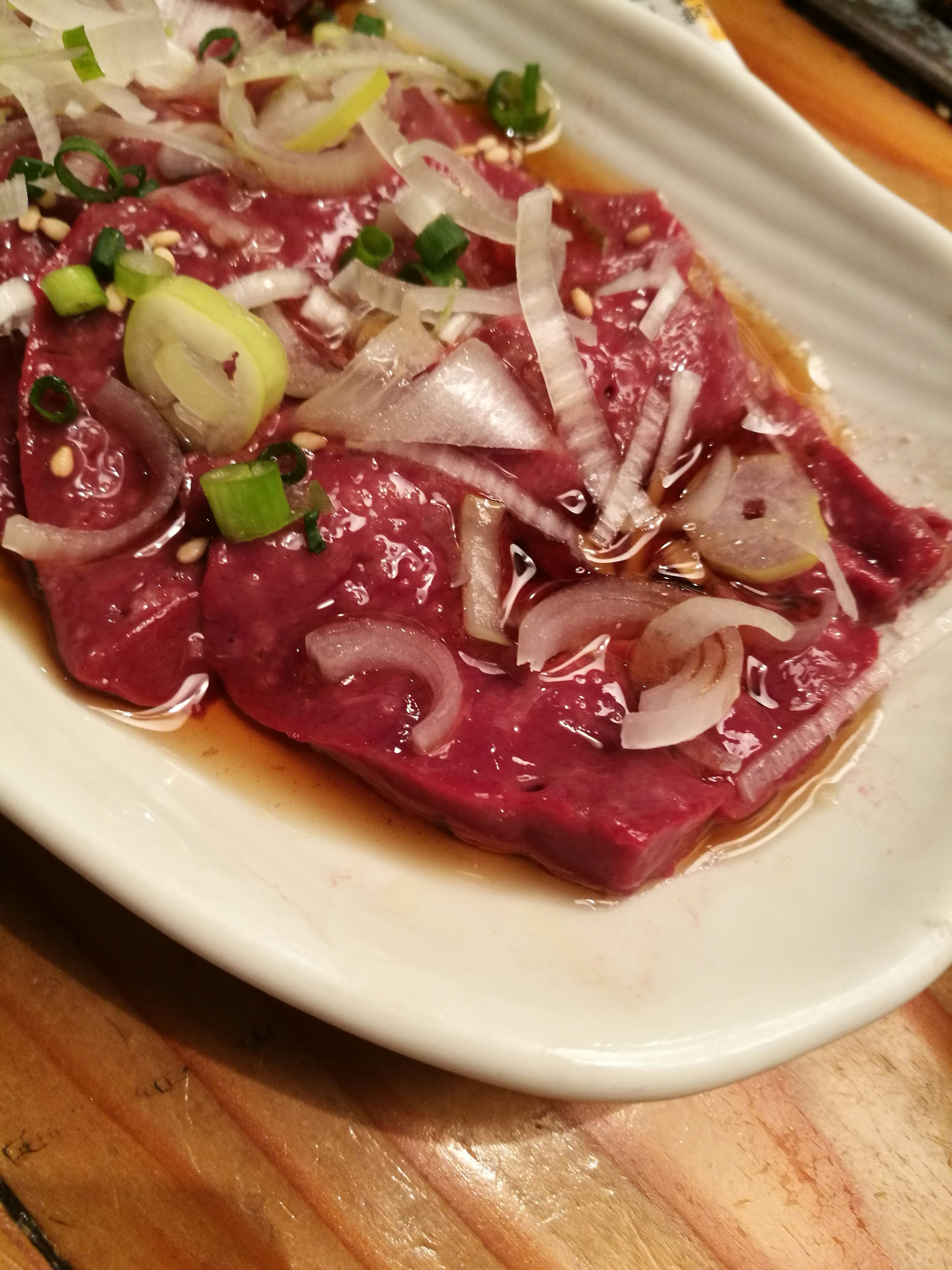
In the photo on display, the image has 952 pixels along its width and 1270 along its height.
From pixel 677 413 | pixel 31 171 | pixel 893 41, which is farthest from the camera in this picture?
pixel 893 41

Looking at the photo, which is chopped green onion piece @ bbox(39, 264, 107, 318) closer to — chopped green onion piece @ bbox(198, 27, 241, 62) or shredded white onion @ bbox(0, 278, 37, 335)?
shredded white onion @ bbox(0, 278, 37, 335)

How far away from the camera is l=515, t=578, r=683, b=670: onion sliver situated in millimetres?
2184

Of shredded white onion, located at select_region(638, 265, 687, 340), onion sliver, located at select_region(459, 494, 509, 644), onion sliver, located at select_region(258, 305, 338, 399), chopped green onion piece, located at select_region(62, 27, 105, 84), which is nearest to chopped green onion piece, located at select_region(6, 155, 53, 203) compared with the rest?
chopped green onion piece, located at select_region(62, 27, 105, 84)

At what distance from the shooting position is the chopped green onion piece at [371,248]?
2.35 meters

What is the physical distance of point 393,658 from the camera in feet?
6.98

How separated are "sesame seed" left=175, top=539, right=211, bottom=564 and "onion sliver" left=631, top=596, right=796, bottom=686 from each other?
3.78ft

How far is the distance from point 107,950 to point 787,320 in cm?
285

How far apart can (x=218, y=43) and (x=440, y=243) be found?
4.39ft

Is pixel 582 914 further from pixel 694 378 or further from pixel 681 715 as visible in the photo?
pixel 694 378

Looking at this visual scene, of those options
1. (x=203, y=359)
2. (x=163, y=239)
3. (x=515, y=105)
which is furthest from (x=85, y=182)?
(x=515, y=105)

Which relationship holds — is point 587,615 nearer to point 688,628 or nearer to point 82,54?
point 688,628

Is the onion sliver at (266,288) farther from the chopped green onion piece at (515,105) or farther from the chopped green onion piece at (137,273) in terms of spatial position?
the chopped green onion piece at (515,105)

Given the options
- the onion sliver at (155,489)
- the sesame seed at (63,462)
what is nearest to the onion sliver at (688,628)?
the onion sliver at (155,489)

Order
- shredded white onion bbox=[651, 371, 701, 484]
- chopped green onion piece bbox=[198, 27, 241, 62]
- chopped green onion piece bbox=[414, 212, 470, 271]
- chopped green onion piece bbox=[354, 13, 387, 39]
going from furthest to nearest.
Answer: chopped green onion piece bbox=[354, 13, 387, 39] < chopped green onion piece bbox=[198, 27, 241, 62] < shredded white onion bbox=[651, 371, 701, 484] < chopped green onion piece bbox=[414, 212, 470, 271]
